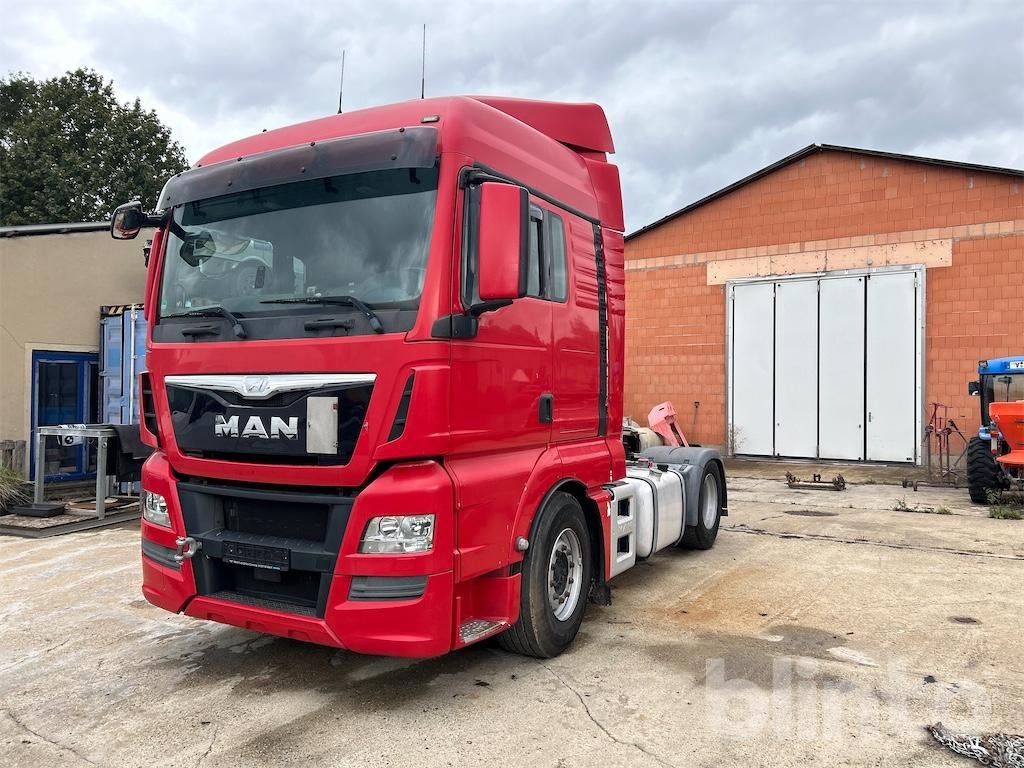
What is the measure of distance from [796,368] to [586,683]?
1298 cm

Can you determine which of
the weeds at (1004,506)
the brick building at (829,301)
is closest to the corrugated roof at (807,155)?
the brick building at (829,301)

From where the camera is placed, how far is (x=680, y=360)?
56.6 ft

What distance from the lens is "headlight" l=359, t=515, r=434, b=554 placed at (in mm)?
3600

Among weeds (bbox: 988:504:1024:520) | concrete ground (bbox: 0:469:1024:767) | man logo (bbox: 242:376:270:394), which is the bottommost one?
concrete ground (bbox: 0:469:1024:767)

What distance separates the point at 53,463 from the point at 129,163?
17.3m

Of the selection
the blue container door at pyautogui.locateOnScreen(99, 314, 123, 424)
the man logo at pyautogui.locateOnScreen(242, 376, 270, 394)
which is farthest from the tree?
the man logo at pyautogui.locateOnScreen(242, 376, 270, 394)

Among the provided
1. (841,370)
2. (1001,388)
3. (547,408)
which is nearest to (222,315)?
(547,408)

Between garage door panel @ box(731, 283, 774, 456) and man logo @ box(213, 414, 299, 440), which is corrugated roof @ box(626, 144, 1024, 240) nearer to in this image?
garage door panel @ box(731, 283, 774, 456)

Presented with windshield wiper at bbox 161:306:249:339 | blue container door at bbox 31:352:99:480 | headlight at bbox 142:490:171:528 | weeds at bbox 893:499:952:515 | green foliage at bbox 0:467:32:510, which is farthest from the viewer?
blue container door at bbox 31:352:99:480

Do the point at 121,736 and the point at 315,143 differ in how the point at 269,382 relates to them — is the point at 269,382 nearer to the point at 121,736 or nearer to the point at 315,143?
the point at 315,143

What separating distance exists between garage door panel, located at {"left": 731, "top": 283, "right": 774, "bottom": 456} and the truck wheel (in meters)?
8.52

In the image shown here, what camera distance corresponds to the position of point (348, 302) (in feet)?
12.2

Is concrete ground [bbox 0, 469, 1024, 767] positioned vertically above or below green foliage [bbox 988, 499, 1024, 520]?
below

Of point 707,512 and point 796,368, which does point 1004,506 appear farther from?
point 796,368
